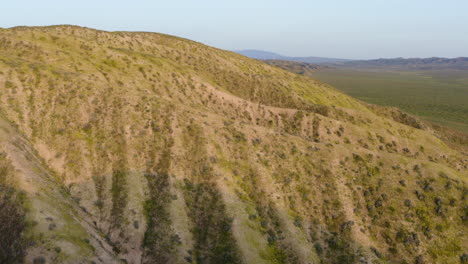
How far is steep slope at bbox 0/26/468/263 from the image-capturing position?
115 ft

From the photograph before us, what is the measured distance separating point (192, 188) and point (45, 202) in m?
19.5

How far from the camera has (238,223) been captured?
3875 centimetres

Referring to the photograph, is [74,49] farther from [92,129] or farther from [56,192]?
[56,192]

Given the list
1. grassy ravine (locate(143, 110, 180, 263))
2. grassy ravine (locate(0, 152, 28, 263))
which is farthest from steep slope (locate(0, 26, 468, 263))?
grassy ravine (locate(0, 152, 28, 263))

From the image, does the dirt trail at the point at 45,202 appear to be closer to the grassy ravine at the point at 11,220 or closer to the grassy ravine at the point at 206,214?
the grassy ravine at the point at 11,220

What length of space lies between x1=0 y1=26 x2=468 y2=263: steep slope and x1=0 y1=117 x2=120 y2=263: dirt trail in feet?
0.59

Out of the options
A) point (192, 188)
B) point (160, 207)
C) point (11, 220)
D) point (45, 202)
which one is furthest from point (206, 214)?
point (11, 220)

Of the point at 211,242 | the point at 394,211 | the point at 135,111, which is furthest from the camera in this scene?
the point at 135,111

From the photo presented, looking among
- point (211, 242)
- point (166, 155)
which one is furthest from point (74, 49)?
point (211, 242)

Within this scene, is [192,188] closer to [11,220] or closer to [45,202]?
[45,202]

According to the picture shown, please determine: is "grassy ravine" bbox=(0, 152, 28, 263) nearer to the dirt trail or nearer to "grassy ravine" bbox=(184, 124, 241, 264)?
the dirt trail

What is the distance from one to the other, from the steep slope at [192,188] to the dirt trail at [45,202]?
18cm

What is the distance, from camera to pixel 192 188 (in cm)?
4378

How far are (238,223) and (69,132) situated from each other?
3222 centimetres
